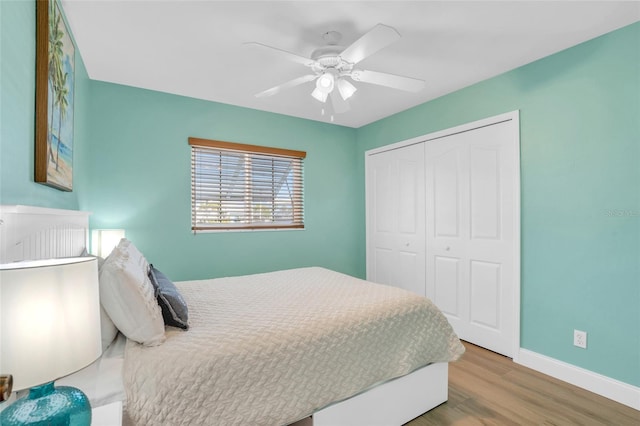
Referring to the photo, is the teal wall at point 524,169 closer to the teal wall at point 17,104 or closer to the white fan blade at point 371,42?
the teal wall at point 17,104

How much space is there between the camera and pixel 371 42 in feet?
5.62

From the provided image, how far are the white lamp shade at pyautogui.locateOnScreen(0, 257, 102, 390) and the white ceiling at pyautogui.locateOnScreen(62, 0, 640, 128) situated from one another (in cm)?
166

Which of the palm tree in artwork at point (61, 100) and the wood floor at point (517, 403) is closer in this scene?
the palm tree in artwork at point (61, 100)

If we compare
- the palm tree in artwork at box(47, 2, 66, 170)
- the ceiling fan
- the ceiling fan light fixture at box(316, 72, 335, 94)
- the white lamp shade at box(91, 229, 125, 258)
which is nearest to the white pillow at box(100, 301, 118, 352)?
the palm tree in artwork at box(47, 2, 66, 170)

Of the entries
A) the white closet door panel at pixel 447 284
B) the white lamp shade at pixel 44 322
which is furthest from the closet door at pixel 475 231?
the white lamp shade at pixel 44 322

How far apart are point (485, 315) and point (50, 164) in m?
3.31

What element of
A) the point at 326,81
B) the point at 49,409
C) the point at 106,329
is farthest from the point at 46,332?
the point at 326,81

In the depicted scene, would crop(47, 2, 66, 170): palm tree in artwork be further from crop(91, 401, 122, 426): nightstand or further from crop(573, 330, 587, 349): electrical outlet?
crop(573, 330, 587, 349): electrical outlet

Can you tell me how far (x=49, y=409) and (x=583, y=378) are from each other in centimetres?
297

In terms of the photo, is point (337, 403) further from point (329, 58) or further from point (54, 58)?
point (54, 58)

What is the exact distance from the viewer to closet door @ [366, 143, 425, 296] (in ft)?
11.3

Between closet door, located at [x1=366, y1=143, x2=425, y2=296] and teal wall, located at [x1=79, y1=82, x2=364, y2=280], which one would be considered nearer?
teal wall, located at [x1=79, y1=82, x2=364, y2=280]

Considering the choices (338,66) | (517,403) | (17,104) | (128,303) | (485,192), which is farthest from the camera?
(485,192)

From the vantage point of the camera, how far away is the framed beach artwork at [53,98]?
1.37 metres
